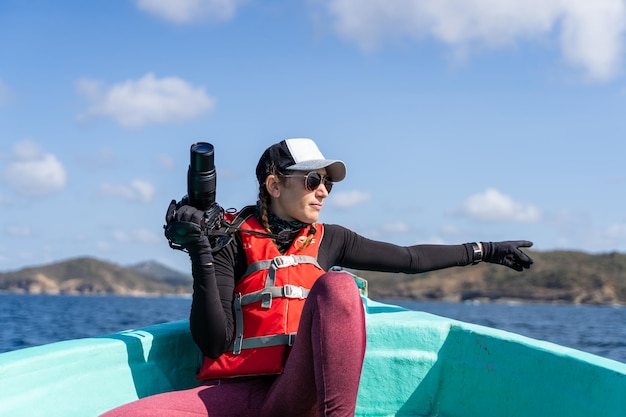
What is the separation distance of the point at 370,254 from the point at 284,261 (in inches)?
18.2

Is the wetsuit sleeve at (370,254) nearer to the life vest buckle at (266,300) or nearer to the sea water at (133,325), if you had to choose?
the life vest buckle at (266,300)

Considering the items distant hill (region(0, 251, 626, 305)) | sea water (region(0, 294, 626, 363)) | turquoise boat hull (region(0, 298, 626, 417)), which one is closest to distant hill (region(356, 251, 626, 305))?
distant hill (region(0, 251, 626, 305))

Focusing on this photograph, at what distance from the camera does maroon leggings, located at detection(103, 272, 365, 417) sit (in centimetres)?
207

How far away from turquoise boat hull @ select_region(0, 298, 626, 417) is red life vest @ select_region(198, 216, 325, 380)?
41cm

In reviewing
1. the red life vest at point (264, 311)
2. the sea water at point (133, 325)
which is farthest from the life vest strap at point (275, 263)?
the sea water at point (133, 325)

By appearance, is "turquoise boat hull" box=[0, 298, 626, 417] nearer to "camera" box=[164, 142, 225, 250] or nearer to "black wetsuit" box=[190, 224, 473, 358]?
"black wetsuit" box=[190, 224, 473, 358]

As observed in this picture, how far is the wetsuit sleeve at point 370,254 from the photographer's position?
9.04 feet

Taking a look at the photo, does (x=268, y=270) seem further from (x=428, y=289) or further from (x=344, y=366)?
(x=428, y=289)

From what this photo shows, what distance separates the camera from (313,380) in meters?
2.18

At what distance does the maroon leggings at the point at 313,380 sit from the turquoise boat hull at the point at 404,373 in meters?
0.37

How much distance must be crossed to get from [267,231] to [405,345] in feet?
3.28

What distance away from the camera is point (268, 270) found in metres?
2.48

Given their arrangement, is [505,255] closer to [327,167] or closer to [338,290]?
→ [327,167]

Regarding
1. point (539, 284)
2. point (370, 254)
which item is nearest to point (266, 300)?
point (370, 254)
